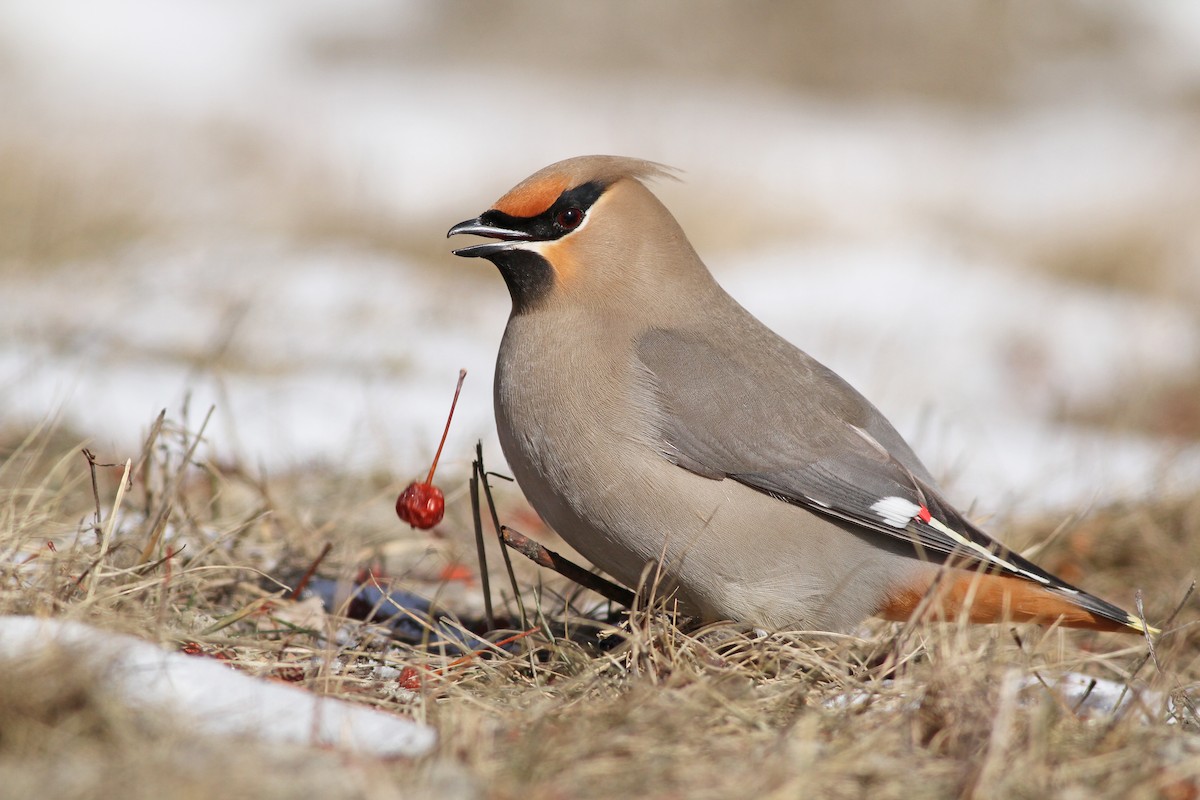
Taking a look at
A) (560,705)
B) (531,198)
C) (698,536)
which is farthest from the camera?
(531,198)

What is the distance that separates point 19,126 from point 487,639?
28.4 ft

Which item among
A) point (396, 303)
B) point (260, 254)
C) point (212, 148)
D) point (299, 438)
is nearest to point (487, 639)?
point (299, 438)

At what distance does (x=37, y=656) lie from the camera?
235 centimetres

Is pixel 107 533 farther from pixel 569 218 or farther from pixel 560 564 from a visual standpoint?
pixel 569 218

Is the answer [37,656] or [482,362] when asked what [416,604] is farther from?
[482,362]

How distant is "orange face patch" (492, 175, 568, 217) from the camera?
3.59 m

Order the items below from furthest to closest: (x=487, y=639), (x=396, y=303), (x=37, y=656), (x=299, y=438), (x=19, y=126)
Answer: (x=19, y=126)
(x=396, y=303)
(x=299, y=438)
(x=487, y=639)
(x=37, y=656)

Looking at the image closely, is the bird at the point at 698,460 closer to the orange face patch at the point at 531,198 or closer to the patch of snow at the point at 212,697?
the orange face patch at the point at 531,198

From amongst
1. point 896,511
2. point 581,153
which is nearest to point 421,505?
point 896,511

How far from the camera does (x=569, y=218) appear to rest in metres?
3.64

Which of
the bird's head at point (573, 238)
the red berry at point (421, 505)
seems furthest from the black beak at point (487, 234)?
the red berry at point (421, 505)

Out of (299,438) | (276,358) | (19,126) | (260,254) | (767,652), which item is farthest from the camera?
(19,126)

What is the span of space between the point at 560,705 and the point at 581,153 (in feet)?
35.6

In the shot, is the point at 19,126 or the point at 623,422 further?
the point at 19,126
